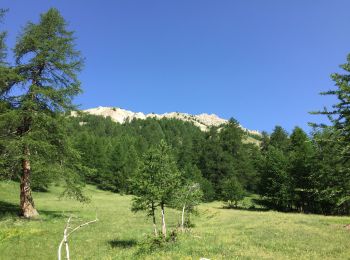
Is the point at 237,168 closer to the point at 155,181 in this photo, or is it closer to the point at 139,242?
the point at 155,181

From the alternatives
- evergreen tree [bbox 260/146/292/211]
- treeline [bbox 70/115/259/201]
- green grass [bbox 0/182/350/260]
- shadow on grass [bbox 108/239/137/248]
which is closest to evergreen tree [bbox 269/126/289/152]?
treeline [bbox 70/115/259/201]

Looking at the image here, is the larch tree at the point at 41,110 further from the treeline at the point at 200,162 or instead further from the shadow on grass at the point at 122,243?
the treeline at the point at 200,162

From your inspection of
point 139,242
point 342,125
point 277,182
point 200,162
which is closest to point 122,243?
point 139,242

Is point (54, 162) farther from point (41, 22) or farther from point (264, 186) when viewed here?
point (264, 186)

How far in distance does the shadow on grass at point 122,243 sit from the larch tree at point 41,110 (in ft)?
27.7

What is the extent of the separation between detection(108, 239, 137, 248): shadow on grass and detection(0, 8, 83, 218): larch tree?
8453mm

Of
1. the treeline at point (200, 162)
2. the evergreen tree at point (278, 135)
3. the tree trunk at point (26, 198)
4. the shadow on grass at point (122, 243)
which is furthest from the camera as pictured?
the evergreen tree at point (278, 135)

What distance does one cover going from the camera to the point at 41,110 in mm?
32094

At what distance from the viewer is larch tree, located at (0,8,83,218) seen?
2997 cm

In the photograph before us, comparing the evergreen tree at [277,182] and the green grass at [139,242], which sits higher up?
the evergreen tree at [277,182]

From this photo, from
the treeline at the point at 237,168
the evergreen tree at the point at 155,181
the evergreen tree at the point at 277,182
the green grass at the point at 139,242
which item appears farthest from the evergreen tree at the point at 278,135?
the evergreen tree at the point at 155,181

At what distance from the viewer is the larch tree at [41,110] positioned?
29969 millimetres

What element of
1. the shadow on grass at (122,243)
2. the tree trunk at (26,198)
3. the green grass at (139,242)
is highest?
the tree trunk at (26,198)

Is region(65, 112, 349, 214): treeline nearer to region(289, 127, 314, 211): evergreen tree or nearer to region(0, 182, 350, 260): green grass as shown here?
region(289, 127, 314, 211): evergreen tree
